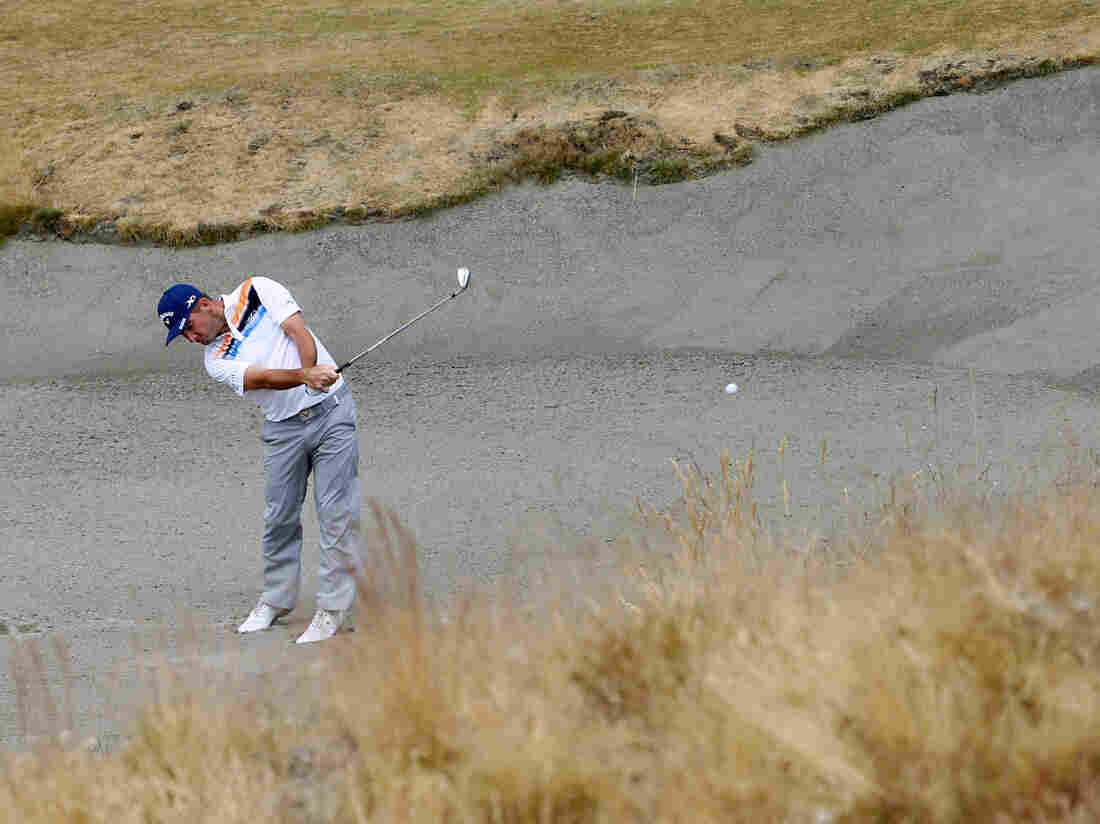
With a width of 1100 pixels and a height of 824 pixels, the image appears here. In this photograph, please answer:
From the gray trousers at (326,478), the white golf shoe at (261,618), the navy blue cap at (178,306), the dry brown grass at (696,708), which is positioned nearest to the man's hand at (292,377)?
the gray trousers at (326,478)

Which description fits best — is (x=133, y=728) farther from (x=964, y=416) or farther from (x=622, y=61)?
(x=622, y=61)

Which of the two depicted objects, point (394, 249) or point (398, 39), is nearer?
point (394, 249)

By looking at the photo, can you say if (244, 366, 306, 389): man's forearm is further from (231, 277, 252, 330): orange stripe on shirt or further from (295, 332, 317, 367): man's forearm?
(231, 277, 252, 330): orange stripe on shirt

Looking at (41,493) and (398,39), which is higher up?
(398,39)

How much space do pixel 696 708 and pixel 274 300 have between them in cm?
400

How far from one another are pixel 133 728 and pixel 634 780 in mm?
2097

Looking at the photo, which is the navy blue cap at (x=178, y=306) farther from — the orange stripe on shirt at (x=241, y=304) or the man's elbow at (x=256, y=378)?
the man's elbow at (x=256, y=378)

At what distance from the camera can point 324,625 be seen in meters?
7.60

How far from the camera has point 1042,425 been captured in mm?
10031

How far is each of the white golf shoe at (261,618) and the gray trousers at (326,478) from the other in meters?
0.51

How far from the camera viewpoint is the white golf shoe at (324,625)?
297 inches

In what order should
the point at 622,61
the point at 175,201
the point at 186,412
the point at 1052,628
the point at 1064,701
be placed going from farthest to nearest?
the point at 622,61
the point at 175,201
the point at 186,412
the point at 1052,628
the point at 1064,701

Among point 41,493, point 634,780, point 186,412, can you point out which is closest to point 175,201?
point 186,412

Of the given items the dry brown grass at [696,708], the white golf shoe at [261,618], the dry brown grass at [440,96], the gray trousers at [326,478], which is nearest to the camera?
the dry brown grass at [696,708]
